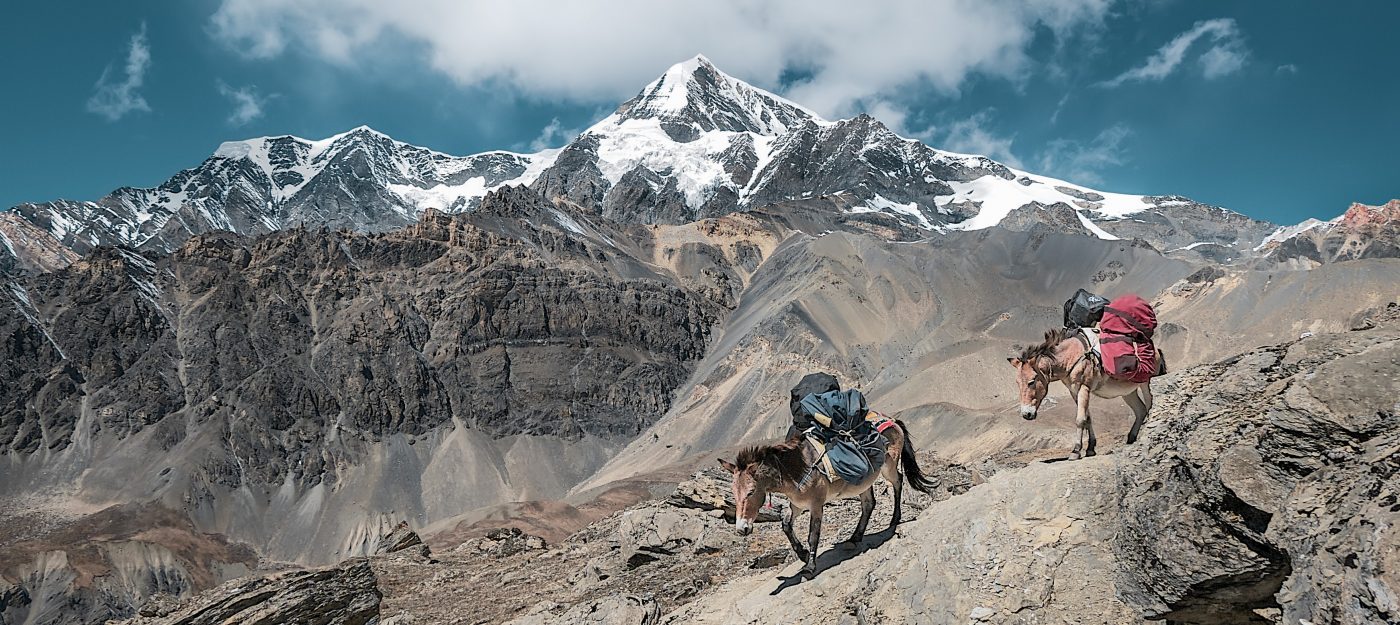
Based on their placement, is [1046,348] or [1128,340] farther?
[1046,348]

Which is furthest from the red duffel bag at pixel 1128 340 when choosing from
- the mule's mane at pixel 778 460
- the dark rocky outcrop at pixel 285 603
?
the dark rocky outcrop at pixel 285 603

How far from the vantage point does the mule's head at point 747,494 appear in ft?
30.9

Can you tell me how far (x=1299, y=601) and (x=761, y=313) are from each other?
107 meters

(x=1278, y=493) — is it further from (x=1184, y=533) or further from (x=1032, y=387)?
(x=1032, y=387)

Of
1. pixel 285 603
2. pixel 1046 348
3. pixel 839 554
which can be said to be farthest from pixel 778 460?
pixel 285 603

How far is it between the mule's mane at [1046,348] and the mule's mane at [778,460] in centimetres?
364

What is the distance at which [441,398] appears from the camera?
106250mm

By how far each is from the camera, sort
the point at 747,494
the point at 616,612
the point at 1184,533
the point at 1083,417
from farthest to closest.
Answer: the point at 616,612 < the point at 1083,417 < the point at 747,494 < the point at 1184,533

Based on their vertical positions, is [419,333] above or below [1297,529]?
above

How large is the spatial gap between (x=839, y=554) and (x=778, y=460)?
1.58 metres

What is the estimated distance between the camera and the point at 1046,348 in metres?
10.6

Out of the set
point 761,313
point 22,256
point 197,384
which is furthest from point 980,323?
point 22,256

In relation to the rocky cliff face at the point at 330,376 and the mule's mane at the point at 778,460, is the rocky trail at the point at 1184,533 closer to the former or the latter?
the mule's mane at the point at 778,460

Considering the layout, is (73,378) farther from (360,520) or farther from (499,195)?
(499,195)
